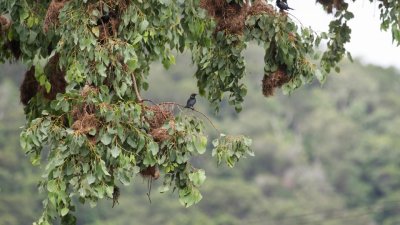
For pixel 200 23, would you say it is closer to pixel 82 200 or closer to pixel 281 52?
pixel 281 52

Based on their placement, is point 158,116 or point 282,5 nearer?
point 158,116

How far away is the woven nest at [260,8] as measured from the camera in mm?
5625

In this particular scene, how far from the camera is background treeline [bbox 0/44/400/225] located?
32.5 m

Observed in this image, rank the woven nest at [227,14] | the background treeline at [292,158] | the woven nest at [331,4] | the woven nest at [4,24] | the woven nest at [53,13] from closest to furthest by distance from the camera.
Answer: the woven nest at [53,13]
the woven nest at [227,14]
the woven nest at [4,24]
the woven nest at [331,4]
the background treeline at [292,158]

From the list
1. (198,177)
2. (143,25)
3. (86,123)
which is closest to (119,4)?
(143,25)

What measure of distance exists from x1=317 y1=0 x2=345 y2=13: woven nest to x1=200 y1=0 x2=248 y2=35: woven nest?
3.55ft

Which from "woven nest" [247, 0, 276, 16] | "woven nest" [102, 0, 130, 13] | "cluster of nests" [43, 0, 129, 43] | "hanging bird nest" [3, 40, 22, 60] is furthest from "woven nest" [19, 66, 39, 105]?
"woven nest" [247, 0, 276, 16]

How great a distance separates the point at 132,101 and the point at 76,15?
0.48 m

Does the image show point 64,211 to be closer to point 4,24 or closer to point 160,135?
point 160,135

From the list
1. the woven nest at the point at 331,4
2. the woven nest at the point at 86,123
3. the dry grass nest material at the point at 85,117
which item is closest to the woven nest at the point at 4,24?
the dry grass nest material at the point at 85,117

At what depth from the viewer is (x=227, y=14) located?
565 centimetres

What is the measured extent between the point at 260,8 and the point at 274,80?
38 centimetres

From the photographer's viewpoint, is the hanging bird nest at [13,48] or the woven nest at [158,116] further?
the hanging bird nest at [13,48]

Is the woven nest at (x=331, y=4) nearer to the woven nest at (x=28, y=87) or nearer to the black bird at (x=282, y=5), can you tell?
the black bird at (x=282, y=5)
